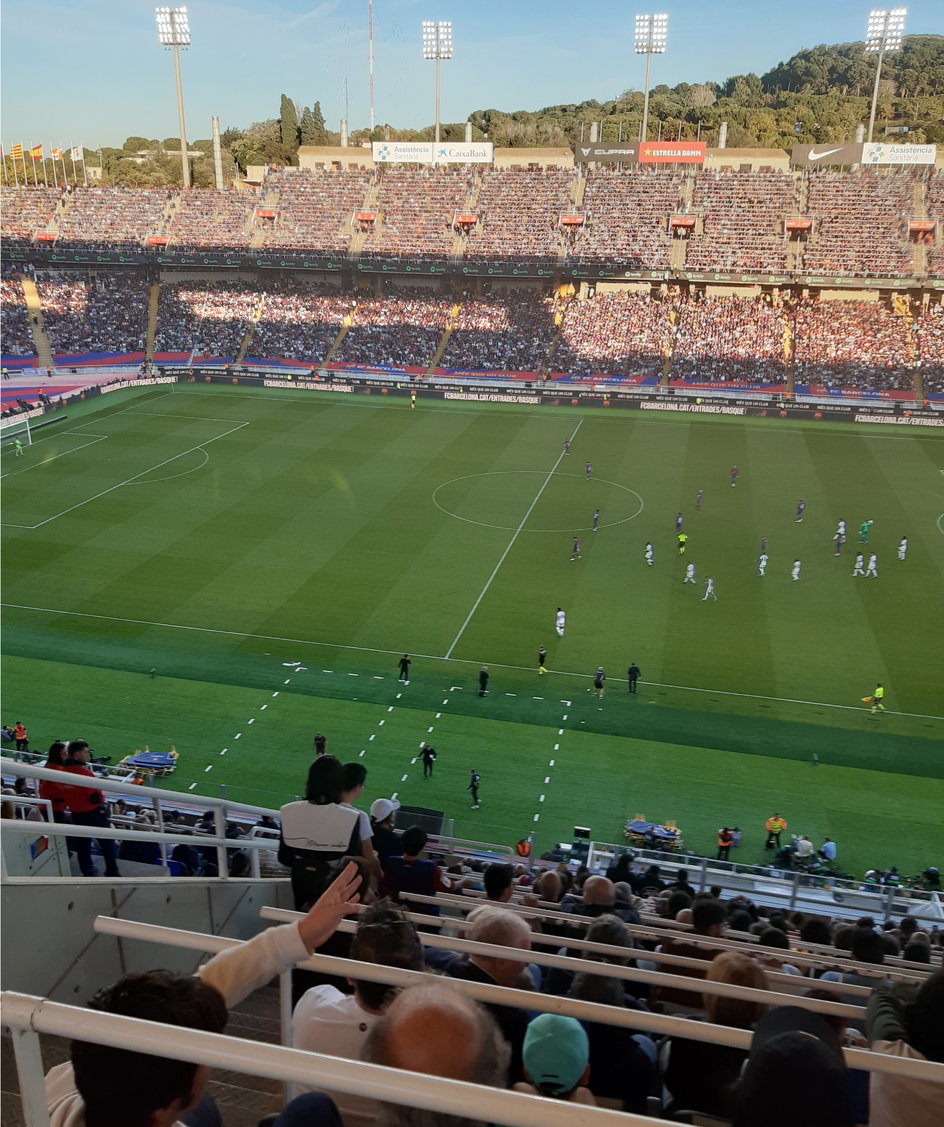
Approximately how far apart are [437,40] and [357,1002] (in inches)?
3437

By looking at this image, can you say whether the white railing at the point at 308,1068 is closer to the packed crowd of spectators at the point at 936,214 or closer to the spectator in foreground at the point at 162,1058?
the spectator in foreground at the point at 162,1058

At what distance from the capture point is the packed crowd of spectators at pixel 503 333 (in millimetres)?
66312

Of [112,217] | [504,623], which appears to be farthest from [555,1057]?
[112,217]

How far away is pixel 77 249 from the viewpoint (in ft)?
243

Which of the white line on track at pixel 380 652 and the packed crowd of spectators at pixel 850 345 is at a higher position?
the packed crowd of spectators at pixel 850 345

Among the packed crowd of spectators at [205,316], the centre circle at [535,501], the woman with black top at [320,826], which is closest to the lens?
the woman with black top at [320,826]

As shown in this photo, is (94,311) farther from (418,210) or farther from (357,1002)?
(357,1002)

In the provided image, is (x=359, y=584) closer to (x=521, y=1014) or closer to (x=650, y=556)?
(x=650, y=556)

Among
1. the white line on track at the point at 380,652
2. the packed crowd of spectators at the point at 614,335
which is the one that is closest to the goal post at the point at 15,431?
the white line on track at the point at 380,652

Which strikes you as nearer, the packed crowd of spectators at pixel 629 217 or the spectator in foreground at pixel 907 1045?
the spectator in foreground at pixel 907 1045

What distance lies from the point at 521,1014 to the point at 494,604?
2792cm

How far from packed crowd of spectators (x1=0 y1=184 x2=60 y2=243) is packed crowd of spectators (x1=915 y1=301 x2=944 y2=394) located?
218 ft

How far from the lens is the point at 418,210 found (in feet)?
249

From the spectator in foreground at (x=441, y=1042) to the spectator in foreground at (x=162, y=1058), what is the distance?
0.51 metres
